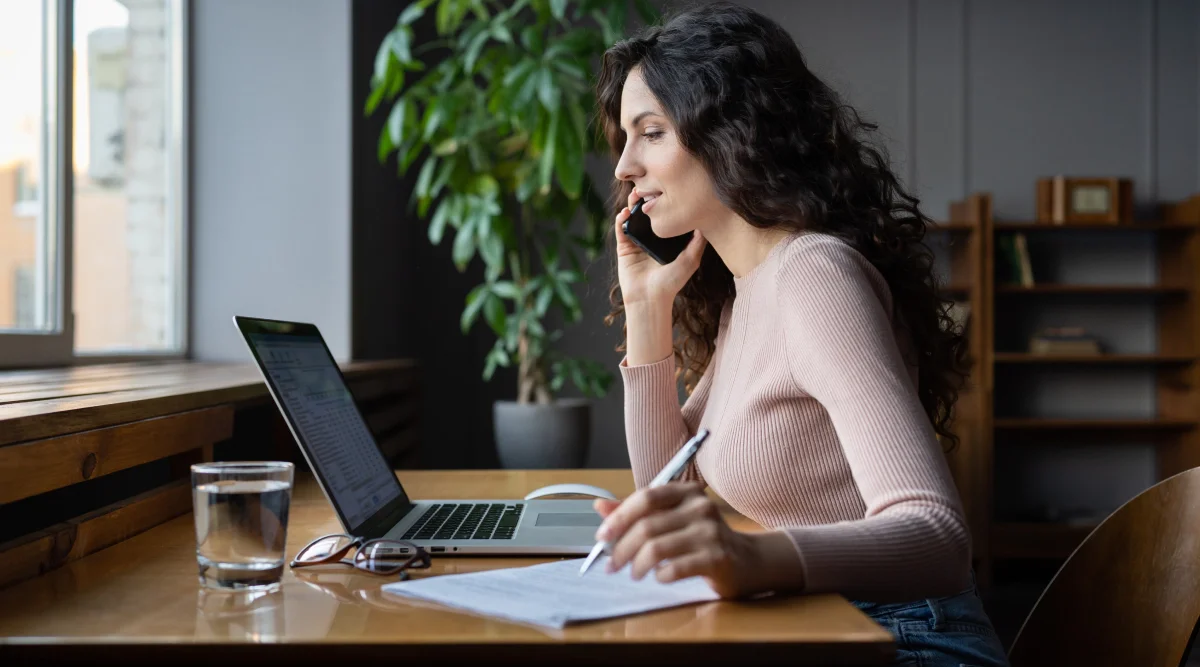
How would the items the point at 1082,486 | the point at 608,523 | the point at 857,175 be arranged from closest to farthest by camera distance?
the point at 608,523, the point at 857,175, the point at 1082,486

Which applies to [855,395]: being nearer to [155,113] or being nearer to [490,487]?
[490,487]

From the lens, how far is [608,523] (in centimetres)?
72

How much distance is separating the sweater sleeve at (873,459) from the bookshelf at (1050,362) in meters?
3.73

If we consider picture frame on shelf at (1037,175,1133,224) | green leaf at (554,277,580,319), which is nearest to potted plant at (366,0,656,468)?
green leaf at (554,277,580,319)

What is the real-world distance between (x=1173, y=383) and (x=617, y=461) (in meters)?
2.68

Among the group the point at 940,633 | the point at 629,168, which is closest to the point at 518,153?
the point at 629,168

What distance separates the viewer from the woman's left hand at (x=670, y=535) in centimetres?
72

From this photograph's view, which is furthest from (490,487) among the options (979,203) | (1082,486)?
(1082,486)

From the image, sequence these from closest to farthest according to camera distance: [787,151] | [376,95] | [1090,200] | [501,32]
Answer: [787,151], [376,95], [501,32], [1090,200]

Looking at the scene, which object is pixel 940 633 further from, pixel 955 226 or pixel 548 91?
pixel 955 226

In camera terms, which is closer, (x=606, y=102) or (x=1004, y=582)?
(x=606, y=102)

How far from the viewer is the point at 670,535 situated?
725 millimetres

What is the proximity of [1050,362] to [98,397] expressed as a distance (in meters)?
4.68

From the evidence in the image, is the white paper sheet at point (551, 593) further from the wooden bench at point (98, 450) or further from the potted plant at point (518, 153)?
the potted plant at point (518, 153)
